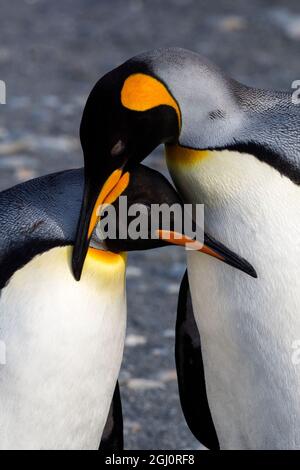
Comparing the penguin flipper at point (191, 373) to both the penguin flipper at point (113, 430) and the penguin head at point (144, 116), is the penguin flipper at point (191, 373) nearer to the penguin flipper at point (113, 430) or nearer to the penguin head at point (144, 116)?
the penguin flipper at point (113, 430)

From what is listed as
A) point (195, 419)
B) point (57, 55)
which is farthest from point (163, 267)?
point (57, 55)

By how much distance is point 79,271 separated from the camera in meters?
2.06

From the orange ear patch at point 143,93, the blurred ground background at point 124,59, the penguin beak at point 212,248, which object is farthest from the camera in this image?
the blurred ground background at point 124,59

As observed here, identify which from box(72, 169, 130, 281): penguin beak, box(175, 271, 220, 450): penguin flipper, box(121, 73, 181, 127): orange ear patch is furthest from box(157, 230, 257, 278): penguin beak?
box(175, 271, 220, 450): penguin flipper

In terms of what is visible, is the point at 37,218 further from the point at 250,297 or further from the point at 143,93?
the point at 250,297

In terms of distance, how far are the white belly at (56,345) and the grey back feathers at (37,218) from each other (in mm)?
21

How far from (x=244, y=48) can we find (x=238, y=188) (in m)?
3.91

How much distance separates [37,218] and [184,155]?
11.6 inches

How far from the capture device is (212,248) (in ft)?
6.93

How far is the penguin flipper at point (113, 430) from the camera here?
8.26 feet

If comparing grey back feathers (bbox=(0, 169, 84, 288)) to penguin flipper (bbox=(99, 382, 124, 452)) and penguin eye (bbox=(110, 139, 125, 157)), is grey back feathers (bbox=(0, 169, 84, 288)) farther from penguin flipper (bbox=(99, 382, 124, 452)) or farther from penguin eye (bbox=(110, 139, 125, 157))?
penguin flipper (bbox=(99, 382, 124, 452))

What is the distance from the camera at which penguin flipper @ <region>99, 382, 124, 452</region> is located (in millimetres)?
2518

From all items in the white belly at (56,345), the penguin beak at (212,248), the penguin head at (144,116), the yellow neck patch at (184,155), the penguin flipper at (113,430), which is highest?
the penguin head at (144,116)

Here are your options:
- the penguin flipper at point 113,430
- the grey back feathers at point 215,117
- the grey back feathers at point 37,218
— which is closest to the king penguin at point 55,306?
the grey back feathers at point 37,218
